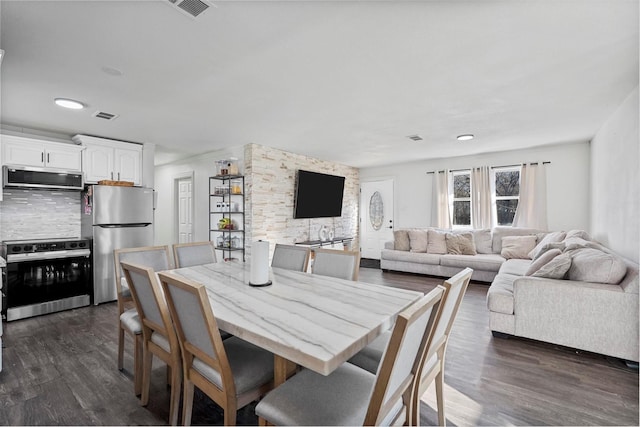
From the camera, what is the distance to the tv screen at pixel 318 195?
19.0 ft

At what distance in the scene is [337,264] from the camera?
2.38 metres

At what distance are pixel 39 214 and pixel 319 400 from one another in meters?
4.75

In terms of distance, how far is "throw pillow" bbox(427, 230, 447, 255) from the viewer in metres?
5.54

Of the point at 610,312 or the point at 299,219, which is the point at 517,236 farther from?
the point at 299,219

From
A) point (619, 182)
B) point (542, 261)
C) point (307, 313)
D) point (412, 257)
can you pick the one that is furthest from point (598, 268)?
point (412, 257)

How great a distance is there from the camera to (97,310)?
12.1ft

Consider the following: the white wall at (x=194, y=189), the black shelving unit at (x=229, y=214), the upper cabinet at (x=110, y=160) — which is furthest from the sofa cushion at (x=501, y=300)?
the upper cabinet at (x=110, y=160)

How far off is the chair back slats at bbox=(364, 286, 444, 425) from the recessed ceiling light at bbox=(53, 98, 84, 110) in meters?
3.67

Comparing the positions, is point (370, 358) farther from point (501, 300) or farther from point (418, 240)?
point (418, 240)

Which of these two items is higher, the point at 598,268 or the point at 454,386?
the point at 598,268

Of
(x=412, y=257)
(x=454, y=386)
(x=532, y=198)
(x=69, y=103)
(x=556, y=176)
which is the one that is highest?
(x=69, y=103)

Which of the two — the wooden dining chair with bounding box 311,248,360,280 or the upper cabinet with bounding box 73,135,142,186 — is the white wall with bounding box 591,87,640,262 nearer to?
the wooden dining chair with bounding box 311,248,360,280

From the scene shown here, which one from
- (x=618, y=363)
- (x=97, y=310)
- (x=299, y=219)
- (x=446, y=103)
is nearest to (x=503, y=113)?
(x=446, y=103)

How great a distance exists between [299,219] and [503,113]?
3792mm
